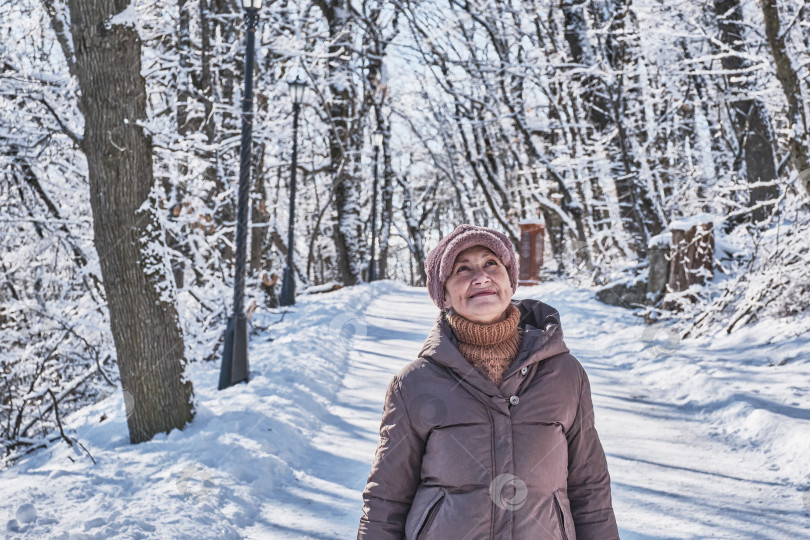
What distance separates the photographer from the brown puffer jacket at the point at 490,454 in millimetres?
2133

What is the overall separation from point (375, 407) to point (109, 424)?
2.68 meters

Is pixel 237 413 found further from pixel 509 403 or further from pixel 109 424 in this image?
pixel 509 403

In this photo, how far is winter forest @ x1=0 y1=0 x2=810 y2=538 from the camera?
624cm

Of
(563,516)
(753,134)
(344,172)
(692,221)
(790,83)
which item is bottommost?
(563,516)

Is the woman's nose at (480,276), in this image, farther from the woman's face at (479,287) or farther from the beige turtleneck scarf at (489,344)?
the beige turtleneck scarf at (489,344)

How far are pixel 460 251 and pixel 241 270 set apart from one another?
661cm

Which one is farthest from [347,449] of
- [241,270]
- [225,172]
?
[225,172]

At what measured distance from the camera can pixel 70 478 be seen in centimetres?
497

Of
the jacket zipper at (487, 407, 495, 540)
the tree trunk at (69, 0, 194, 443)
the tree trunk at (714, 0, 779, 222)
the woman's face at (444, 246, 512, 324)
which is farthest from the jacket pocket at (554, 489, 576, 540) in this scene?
the tree trunk at (714, 0, 779, 222)

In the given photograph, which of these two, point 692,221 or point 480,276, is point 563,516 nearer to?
point 480,276

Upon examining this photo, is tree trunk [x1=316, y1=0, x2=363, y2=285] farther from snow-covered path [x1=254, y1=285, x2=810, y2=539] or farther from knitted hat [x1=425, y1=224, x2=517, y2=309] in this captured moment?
knitted hat [x1=425, y1=224, x2=517, y2=309]

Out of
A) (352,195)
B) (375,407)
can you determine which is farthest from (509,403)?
(352,195)

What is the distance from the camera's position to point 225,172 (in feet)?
55.4

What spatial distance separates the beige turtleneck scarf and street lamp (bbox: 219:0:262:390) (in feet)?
21.2
